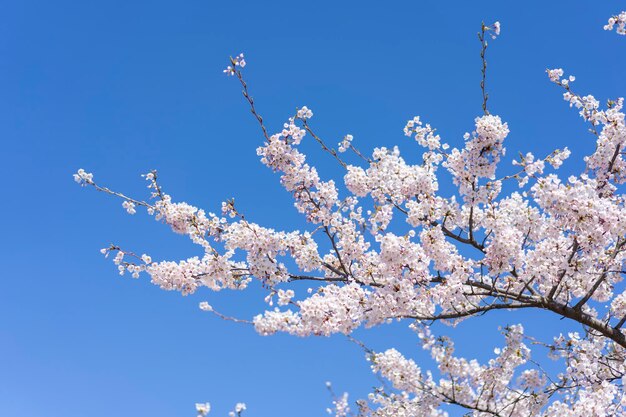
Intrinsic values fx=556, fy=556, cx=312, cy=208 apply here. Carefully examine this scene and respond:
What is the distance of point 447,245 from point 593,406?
8.96 feet

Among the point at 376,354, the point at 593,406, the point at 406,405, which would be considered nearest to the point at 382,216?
the point at 376,354

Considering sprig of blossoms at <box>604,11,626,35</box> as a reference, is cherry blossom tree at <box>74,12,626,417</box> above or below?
below

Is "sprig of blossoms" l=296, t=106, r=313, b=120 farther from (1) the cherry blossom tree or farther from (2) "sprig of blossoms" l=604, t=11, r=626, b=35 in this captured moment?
(2) "sprig of blossoms" l=604, t=11, r=626, b=35

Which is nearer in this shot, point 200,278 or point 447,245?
point 447,245

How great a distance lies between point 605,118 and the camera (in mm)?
8797

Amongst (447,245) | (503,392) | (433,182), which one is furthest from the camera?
(503,392)

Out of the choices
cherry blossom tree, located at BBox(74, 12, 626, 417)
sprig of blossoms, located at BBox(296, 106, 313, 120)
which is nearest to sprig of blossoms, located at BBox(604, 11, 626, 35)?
cherry blossom tree, located at BBox(74, 12, 626, 417)

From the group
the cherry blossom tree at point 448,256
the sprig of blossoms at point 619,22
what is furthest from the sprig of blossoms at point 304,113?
the sprig of blossoms at point 619,22

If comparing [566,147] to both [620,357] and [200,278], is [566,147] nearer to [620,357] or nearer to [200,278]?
[620,357]

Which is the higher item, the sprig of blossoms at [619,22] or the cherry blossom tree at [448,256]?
the sprig of blossoms at [619,22]

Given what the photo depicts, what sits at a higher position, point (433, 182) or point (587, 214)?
point (433, 182)

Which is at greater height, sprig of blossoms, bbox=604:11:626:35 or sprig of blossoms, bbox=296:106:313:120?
sprig of blossoms, bbox=604:11:626:35

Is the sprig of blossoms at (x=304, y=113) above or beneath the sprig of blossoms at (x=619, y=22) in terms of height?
beneath

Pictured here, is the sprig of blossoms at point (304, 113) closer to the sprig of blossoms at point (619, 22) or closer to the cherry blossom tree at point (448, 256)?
the cherry blossom tree at point (448, 256)
